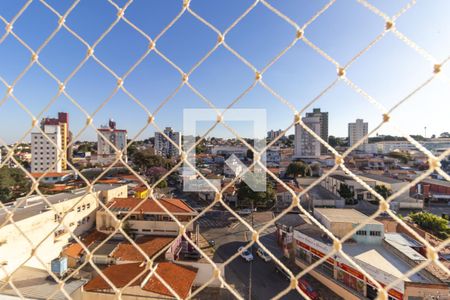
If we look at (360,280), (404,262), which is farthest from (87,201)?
(404,262)

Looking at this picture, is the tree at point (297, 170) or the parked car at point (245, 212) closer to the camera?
the parked car at point (245, 212)

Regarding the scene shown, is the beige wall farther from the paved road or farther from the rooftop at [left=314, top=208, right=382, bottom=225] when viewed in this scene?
the rooftop at [left=314, top=208, right=382, bottom=225]

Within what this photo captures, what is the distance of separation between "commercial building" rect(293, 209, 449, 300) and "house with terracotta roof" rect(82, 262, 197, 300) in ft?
6.09

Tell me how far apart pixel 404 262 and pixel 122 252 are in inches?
159

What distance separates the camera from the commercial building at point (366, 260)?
269 cm

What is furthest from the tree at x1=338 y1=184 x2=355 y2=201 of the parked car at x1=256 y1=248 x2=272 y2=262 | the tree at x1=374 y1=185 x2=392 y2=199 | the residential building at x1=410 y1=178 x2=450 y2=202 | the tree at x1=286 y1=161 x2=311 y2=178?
the parked car at x1=256 y1=248 x2=272 y2=262

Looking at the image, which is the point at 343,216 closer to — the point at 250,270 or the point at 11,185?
the point at 250,270

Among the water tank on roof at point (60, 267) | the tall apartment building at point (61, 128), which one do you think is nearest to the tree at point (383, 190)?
the water tank on roof at point (60, 267)

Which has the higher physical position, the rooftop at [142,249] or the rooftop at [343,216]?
the rooftop at [343,216]

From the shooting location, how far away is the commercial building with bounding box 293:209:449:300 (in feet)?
8.84

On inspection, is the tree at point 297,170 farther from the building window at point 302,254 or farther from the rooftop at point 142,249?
the rooftop at point 142,249

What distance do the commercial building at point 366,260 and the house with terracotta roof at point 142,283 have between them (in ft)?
6.09

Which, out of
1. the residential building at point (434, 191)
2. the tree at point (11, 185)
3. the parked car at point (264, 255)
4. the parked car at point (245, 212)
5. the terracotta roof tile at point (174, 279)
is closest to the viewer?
the terracotta roof tile at point (174, 279)

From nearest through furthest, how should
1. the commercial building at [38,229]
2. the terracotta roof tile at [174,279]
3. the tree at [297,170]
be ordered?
the terracotta roof tile at [174,279], the commercial building at [38,229], the tree at [297,170]
